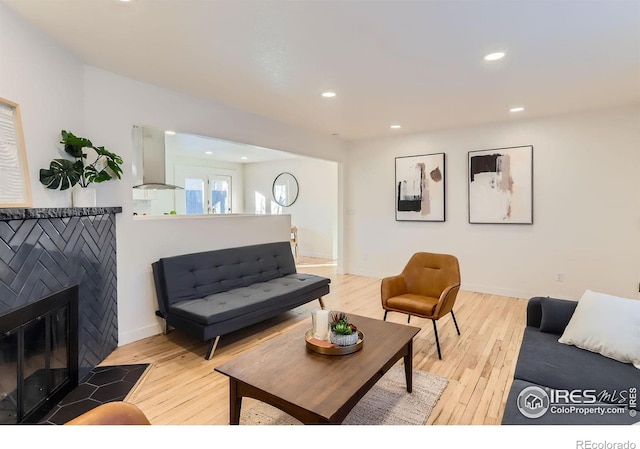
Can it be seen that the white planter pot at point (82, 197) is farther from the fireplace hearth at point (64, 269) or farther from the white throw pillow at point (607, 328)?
the white throw pillow at point (607, 328)

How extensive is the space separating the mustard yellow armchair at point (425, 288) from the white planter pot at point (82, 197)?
2.57 metres

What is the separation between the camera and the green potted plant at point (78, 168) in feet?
7.50

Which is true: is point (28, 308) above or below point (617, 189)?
below

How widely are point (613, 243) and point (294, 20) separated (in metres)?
4.50

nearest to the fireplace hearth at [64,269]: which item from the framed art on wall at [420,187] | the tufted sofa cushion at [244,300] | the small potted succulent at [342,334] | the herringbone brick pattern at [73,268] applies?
the herringbone brick pattern at [73,268]

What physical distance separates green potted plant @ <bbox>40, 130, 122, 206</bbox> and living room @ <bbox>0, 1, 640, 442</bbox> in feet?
0.28

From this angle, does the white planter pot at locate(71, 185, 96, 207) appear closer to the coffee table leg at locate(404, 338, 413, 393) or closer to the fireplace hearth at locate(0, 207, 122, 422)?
the fireplace hearth at locate(0, 207, 122, 422)

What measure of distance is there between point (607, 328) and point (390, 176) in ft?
13.3

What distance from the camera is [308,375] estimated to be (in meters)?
1.62

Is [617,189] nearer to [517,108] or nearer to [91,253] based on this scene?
[517,108]

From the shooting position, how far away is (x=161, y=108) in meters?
3.23

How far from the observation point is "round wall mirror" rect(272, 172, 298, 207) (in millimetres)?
8234

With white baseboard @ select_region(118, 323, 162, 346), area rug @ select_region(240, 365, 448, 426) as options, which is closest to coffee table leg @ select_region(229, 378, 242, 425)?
area rug @ select_region(240, 365, 448, 426)

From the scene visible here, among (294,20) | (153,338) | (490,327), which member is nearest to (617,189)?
(490,327)
